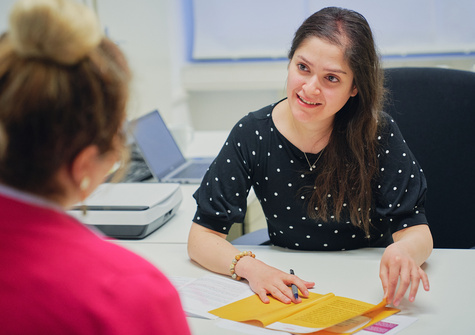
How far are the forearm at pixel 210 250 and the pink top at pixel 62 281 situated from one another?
2.47 ft

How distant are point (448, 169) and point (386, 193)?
0.40 metres

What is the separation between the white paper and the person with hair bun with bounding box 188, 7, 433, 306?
4 cm

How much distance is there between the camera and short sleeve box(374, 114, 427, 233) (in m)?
1.47

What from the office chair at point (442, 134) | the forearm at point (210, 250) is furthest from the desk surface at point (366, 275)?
the office chair at point (442, 134)

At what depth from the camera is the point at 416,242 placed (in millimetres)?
1369

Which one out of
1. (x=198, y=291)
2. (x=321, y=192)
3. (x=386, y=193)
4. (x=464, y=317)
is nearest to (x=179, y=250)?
(x=198, y=291)

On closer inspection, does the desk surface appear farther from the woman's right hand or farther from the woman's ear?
the woman's ear

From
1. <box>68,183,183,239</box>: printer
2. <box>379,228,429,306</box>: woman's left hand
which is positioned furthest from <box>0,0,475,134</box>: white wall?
<box>379,228,429,306</box>: woman's left hand

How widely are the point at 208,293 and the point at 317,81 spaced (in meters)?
0.56

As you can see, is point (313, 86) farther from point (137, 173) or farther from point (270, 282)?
point (137, 173)

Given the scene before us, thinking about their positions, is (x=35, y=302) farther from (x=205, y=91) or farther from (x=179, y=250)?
(x=205, y=91)

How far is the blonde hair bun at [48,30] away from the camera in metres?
0.56

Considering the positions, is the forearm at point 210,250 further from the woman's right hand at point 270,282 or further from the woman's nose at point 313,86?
the woman's nose at point 313,86

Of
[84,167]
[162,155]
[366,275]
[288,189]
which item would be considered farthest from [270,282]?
[162,155]
